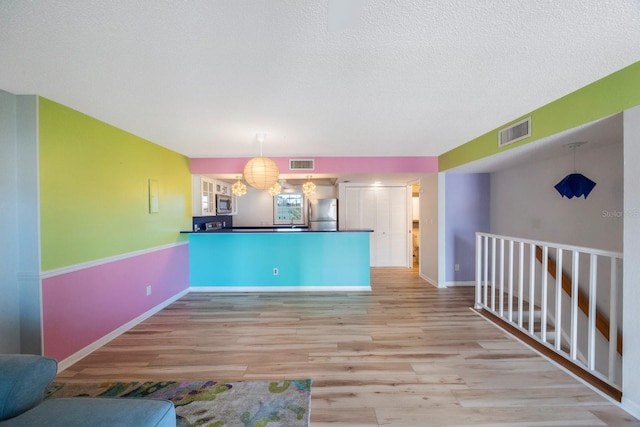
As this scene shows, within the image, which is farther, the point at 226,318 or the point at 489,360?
the point at 226,318

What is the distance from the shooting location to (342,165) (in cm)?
410

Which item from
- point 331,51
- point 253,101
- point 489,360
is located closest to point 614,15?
point 331,51

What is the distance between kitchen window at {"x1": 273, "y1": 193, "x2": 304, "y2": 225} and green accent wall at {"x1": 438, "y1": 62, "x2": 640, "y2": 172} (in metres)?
4.58

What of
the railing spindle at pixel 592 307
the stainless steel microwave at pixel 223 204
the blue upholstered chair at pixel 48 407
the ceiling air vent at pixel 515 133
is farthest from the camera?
the stainless steel microwave at pixel 223 204

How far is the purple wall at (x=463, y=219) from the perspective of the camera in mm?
4258

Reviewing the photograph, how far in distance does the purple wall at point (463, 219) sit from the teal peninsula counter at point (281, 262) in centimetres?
156

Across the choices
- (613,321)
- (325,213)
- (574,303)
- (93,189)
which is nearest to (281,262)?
(325,213)

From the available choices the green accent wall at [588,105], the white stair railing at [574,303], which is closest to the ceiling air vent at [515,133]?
the green accent wall at [588,105]

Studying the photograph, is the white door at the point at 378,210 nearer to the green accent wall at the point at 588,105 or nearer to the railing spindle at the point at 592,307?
the green accent wall at the point at 588,105

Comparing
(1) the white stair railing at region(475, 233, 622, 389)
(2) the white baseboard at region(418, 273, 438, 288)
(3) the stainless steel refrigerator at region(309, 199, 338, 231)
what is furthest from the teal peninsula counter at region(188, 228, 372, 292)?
(1) the white stair railing at region(475, 233, 622, 389)

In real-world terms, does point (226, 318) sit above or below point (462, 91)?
below

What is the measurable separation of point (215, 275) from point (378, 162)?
3.41 metres

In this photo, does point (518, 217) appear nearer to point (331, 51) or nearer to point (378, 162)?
point (378, 162)

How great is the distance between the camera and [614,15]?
45.4 inches
